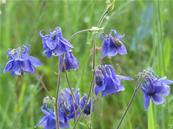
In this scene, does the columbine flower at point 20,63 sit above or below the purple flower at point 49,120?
above

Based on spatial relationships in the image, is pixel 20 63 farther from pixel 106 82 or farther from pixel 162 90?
pixel 162 90

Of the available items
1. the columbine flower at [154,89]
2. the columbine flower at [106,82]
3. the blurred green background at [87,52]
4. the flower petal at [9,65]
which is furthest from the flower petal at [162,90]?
the flower petal at [9,65]

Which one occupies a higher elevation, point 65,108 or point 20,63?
point 20,63

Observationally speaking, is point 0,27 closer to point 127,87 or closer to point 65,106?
point 127,87

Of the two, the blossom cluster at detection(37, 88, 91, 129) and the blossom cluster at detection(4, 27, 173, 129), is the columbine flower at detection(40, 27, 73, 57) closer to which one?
the blossom cluster at detection(4, 27, 173, 129)

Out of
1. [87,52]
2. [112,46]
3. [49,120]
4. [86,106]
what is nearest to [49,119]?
[49,120]

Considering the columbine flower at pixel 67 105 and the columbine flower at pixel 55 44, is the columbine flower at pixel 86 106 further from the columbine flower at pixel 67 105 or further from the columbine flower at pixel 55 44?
the columbine flower at pixel 55 44
